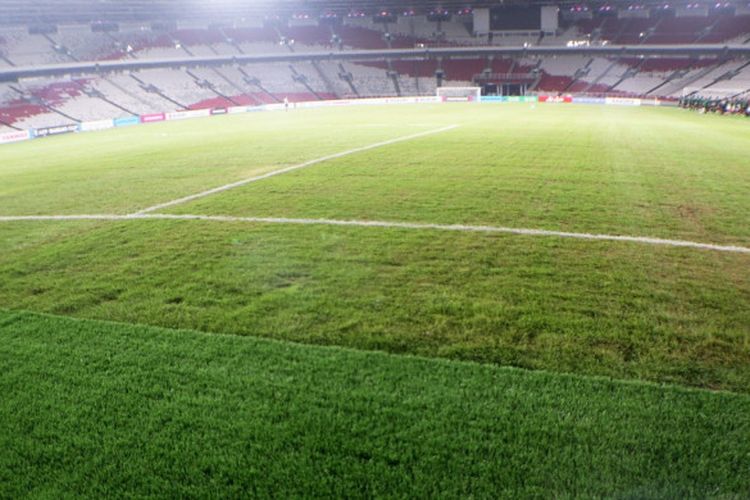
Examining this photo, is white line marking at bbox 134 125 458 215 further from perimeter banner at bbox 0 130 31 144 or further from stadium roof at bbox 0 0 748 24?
stadium roof at bbox 0 0 748 24

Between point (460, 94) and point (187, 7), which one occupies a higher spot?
point (187, 7)

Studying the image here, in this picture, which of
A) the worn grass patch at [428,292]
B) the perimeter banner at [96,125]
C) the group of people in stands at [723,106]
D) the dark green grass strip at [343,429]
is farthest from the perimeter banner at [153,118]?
the dark green grass strip at [343,429]

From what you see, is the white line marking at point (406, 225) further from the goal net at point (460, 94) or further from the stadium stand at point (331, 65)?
the goal net at point (460, 94)

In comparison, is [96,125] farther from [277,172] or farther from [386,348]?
[386,348]

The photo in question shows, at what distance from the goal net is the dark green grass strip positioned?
59890 millimetres

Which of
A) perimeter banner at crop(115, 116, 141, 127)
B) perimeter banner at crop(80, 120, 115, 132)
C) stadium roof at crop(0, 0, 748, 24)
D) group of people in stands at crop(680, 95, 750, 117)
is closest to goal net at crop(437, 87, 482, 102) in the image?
stadium roof at crop(0, 0, 748, 24)

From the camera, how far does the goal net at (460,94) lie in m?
60.1

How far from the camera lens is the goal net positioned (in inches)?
2367

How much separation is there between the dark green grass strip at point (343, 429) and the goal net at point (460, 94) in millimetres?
59890

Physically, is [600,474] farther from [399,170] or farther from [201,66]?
[201,66]

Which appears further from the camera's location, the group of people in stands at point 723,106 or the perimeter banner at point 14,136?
the group of people in stands at point 723,106

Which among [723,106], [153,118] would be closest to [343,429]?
[723,106]

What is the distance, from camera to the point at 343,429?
3283 mm

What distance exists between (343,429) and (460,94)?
61.4m
